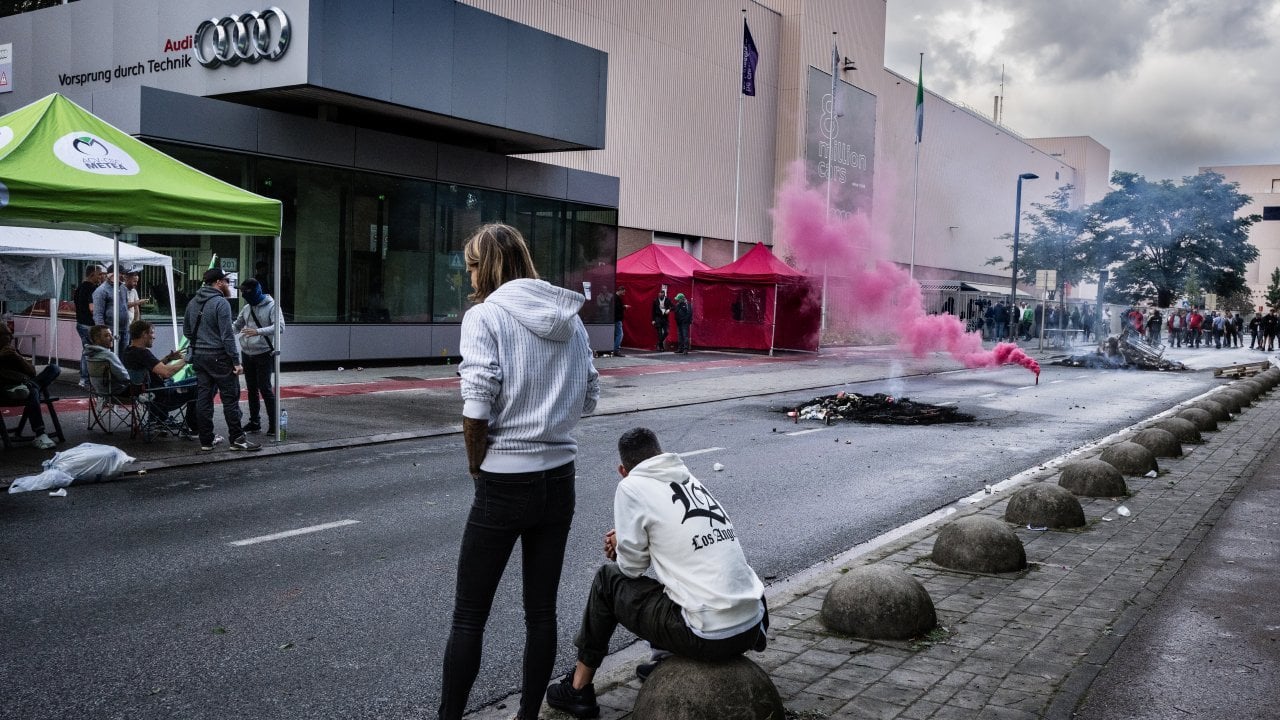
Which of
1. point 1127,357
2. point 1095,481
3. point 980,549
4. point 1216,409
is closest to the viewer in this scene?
point 980,549

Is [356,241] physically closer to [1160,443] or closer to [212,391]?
[212,391]

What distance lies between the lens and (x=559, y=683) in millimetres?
4160

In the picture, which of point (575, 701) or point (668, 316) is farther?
point (668, 316)

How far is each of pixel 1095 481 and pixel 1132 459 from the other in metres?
1.54

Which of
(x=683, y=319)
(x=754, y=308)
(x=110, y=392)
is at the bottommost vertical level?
(x=110, y=392)

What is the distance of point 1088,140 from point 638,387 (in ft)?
275

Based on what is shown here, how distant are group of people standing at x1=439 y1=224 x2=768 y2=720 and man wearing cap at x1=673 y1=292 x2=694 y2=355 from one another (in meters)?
26.2

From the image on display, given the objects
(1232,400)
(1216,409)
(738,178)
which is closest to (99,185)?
(1216,409)

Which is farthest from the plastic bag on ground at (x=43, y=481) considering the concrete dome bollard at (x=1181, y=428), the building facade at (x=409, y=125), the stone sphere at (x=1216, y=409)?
the stone sphere at (x=1216, y=409)

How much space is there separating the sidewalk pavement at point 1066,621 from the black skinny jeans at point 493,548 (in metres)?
0.57

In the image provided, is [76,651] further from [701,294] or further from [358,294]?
[701,294]

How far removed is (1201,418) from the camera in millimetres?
14242

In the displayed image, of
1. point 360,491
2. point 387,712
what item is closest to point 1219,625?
point 387,712

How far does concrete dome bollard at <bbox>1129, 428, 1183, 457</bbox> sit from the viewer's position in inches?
450
